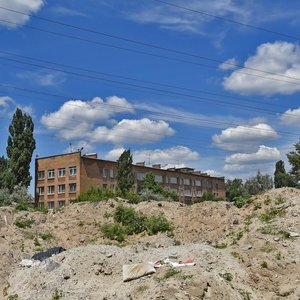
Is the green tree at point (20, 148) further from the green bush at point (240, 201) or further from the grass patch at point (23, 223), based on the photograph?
the green bush at point (240, 201)

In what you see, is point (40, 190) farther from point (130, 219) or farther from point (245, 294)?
point (245, 294)

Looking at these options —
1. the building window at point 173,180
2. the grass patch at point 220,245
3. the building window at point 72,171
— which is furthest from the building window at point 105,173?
the grass patch at point 220,245

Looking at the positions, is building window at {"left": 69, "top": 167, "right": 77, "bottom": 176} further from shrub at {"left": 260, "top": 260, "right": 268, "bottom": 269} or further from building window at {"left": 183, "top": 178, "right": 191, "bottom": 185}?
shrub at {"left": 260, "top": 260, "right": 268, "bottom": 269}

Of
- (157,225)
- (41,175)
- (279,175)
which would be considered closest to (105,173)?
(41,175)

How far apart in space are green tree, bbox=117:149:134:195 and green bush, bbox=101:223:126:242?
32197 millimetres

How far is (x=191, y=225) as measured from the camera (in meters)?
26.0

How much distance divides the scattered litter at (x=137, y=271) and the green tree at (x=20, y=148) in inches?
1663

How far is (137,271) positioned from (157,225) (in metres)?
12.1

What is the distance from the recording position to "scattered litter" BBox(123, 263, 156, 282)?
1379 cm

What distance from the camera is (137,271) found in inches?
548

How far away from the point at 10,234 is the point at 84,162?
131ft

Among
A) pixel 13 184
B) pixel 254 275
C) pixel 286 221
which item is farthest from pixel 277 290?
pixel 13 184

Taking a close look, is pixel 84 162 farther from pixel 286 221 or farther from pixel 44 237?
pixel 286 221

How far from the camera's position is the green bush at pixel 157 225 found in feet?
84.8
